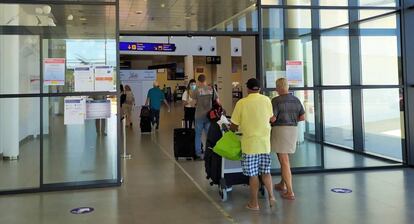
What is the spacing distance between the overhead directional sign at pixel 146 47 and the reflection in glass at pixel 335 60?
16667mm

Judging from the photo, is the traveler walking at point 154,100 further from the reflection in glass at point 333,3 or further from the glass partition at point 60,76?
the reflection in glass at point 333,3

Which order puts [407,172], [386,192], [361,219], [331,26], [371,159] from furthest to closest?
[371,159]
[331,26]
[407,172]
[386,192]
[361,219]

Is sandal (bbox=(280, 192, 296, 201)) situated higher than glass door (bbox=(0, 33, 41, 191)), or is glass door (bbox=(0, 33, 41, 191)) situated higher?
glass door (bbox=(0, 33, 41, 191))

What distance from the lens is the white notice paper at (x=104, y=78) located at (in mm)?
5875

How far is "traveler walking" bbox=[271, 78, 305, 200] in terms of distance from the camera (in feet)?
16.4

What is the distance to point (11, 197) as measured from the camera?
5520 mm

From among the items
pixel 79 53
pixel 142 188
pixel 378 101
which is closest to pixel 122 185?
pixel 142 188

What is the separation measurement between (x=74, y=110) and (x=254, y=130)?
2.71 meters

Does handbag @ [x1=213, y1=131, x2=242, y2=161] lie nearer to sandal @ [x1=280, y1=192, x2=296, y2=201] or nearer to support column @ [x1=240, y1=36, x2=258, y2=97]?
sandal @ [x1=280, y1=192, x2=296, y2=201]

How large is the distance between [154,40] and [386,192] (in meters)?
20.9

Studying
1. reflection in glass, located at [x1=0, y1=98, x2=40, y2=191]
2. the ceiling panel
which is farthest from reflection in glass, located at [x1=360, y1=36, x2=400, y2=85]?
reflection in glass, located at [x1=0, y1=98, x2=40, y2=191]

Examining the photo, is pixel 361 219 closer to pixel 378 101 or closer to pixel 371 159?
pixel 371 159

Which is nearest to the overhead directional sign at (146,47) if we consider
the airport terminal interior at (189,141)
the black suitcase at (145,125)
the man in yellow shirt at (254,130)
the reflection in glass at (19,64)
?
the black suitcase at (145,125)

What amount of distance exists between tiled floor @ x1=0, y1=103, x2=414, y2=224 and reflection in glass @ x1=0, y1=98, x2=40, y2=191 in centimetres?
63
